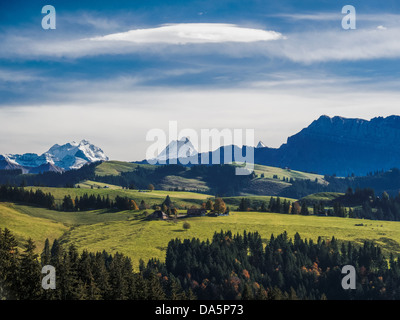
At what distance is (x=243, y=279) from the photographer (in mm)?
197875

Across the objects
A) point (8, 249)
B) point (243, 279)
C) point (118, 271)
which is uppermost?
point (8, 249)

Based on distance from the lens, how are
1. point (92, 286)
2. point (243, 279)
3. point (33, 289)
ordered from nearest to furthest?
A: 1. point (33, 289)
2. point (92, 286)
3. point (243, 279)
